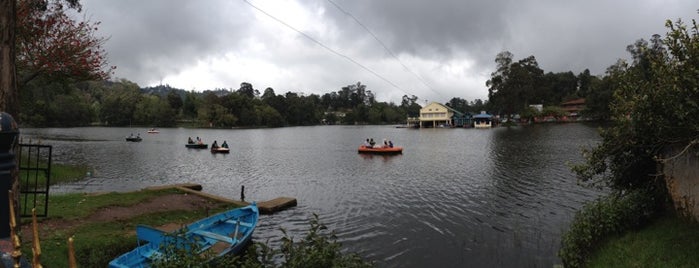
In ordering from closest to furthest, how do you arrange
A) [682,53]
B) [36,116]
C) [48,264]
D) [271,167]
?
[48,264]
[682,53]
[271,167]
[36,116]

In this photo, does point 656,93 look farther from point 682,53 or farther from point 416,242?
point 416,242

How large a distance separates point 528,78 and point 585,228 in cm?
12113

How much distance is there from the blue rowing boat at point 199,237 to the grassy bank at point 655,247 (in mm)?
10043

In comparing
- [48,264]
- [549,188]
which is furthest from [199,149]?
[48,264]

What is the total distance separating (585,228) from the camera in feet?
38.5

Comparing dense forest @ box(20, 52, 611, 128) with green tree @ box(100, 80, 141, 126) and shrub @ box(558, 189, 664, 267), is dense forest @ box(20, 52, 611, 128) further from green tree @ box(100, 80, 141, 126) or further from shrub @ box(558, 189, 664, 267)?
shrub @ box(558, 189, 664, 267)

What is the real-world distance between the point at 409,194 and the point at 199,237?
603 inches

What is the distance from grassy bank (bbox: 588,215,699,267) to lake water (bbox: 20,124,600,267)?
2.49m

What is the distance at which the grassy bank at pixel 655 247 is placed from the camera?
30.3 feet

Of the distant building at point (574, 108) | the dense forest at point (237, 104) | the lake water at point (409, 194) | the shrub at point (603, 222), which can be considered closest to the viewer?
the shrub at point (603, 222)

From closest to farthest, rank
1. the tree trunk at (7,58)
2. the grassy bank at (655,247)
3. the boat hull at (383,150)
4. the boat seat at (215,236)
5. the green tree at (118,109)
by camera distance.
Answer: the tree trunk at (7,58) → the grassy bank at (655,247) → the boat seat at (215,236) → the boat hull at (383,150) → the green tree at (118,109)

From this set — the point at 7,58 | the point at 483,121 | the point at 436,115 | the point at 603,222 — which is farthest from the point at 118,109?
the point at 603,222

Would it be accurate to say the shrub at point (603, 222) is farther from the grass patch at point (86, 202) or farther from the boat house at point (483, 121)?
the boat house at point (483, 121)

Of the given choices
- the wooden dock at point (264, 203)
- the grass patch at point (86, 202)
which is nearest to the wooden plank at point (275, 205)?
the wooden dock at point (264, 203)
